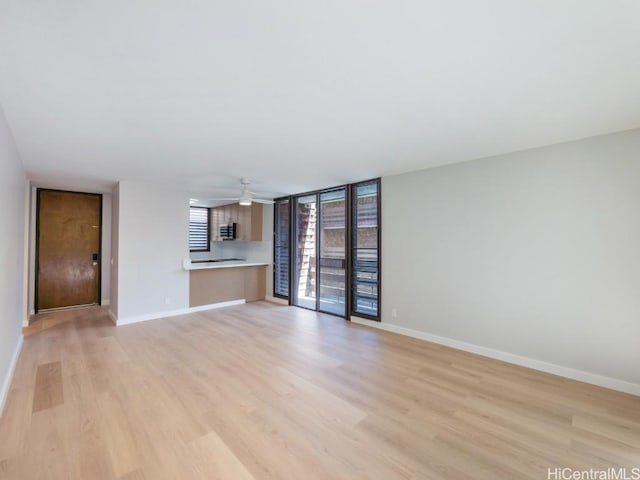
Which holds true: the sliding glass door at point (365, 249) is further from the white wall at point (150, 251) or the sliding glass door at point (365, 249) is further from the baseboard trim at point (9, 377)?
the baseboard trim at point (9, 377)

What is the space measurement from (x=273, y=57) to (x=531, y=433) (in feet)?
10.2

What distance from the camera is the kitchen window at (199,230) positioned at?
25.7 feet

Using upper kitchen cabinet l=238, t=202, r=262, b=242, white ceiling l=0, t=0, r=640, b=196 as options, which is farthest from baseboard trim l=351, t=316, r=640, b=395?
upper kitchen cabinet l=238, t=202, r=262, b=242

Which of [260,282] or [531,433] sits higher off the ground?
[260,282]

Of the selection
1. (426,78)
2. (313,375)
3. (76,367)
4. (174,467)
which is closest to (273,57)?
(426,78)

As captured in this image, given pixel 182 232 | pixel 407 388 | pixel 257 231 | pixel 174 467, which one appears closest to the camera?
pixel 174 467

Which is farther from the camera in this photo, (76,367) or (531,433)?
(76,367)

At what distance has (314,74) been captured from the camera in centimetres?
178

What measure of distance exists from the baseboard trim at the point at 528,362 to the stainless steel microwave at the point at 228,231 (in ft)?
13.9

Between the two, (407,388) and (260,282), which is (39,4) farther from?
(260,282)

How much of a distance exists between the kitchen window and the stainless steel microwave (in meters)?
1.03

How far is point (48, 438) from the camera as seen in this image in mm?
2012

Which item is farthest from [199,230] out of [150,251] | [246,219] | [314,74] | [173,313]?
[314,74]

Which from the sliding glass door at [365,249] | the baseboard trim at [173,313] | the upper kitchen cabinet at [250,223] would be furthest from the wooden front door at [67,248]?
the sliding glass door at [365,249]
